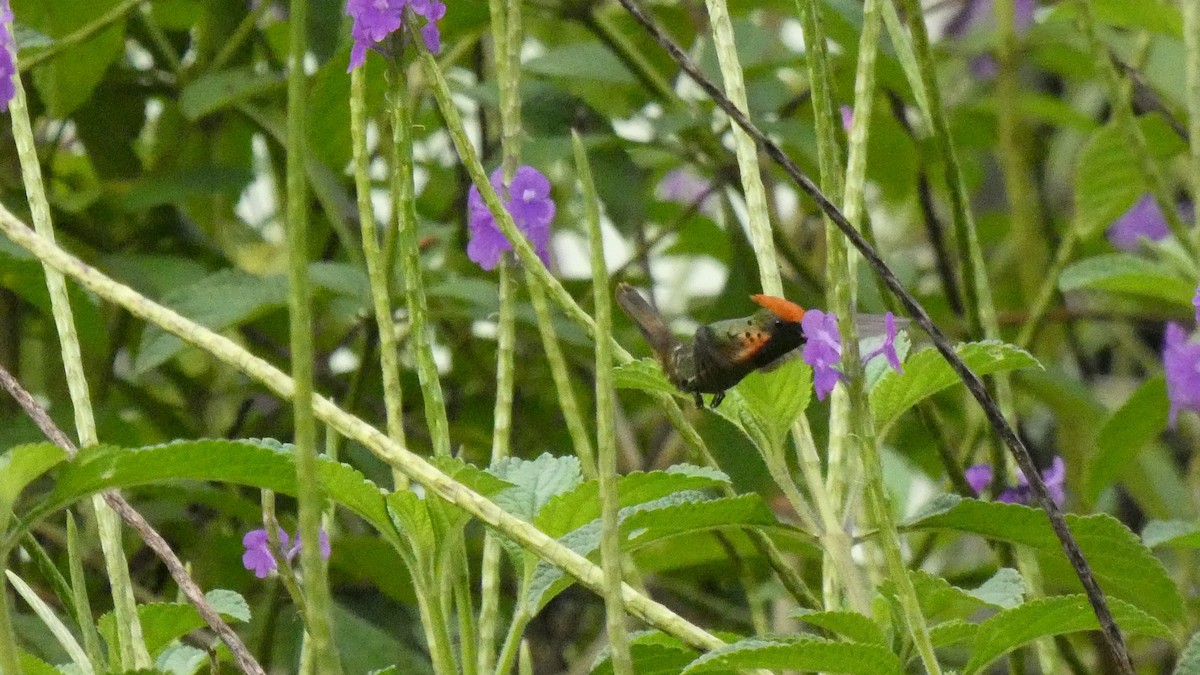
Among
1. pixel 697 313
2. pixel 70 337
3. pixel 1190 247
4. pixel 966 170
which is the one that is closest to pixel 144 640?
pixel 70 337

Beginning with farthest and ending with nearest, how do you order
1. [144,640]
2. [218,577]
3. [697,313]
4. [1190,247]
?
[697,313]
[218,577]
[1190,247]
[144,640]

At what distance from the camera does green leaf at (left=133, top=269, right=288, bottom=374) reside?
1.18 metres

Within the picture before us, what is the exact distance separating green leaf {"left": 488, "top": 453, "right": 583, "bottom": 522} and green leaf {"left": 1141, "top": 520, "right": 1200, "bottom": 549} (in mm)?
306

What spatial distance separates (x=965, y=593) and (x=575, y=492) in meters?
0.18

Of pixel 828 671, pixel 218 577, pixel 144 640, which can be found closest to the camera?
pixel 828 671

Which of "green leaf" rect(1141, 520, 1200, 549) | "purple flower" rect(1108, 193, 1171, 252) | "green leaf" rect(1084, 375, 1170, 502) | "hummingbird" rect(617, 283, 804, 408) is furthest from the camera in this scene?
"purple flower" rect(1108, 193, 1171, 252)

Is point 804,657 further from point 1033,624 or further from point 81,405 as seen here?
point 81,405

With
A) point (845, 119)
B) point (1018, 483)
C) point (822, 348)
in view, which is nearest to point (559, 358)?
point (822, 348)

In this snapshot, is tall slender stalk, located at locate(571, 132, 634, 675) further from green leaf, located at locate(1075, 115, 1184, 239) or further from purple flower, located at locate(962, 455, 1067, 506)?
green leaf, located at locate(1075, 115, 1184, 239)

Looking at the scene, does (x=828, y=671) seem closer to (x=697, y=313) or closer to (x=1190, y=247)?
(x=1190, y=247)

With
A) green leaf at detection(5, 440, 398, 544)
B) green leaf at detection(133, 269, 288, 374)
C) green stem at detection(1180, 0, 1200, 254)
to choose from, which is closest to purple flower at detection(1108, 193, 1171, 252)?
green stem at detection(1180, 0, 1200, 254)

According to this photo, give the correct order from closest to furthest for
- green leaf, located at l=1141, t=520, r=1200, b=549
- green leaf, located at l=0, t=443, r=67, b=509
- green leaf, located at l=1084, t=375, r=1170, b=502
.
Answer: green leaf, located at l=0, t=443, r=67, b=509
green leaf, located at l=1141, t=520, r=1200, b=549
green leaf, located at l=1084, t=375, r=1170, b=502

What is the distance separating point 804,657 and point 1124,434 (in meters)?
0.80

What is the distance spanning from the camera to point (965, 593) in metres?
0.68
